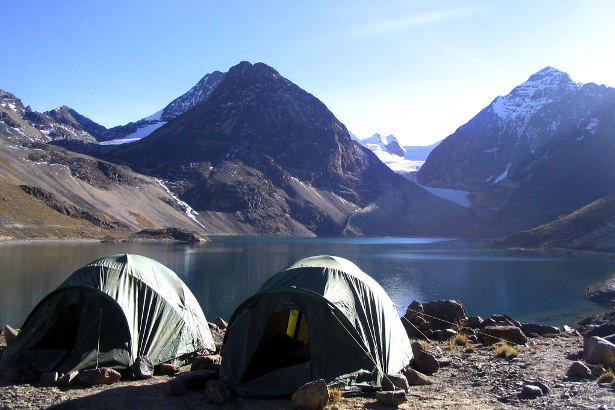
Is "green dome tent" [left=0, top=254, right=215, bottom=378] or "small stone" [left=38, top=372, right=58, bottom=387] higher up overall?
"green dome tent" [left=0, top=254, right=215, bottom=378]

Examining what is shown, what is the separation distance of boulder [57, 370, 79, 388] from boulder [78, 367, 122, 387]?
0.39 feet

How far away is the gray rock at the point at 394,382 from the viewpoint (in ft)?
36.1

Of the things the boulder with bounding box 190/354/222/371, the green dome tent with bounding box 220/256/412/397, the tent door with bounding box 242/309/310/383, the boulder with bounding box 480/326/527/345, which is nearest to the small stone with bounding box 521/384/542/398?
the green dome tent with bounding box 220/256/412/397

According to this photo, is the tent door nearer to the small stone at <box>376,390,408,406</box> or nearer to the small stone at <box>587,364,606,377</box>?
the small stone at <box>376,390,408,406</box>

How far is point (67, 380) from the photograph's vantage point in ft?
36.8

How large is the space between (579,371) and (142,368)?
10.2 metres

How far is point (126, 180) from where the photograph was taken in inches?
6284

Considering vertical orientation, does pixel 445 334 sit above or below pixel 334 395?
below

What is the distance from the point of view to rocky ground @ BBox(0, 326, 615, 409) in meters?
10.0

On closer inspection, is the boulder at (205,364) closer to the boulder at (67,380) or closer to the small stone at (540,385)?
the boulder at (67,380)

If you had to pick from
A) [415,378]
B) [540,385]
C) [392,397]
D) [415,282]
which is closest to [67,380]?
[392,397]

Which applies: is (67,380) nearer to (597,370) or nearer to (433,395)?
(433,395)

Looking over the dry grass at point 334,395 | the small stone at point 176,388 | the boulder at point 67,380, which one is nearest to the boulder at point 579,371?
the dry grass at point 334,395

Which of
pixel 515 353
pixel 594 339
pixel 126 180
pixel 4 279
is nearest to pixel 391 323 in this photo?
pixel 515 353
